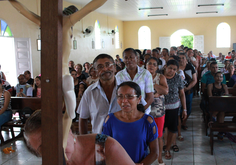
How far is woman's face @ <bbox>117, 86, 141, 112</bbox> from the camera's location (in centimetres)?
216

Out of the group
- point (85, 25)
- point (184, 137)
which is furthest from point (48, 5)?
point (85, 25)

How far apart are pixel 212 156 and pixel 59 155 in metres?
3.77

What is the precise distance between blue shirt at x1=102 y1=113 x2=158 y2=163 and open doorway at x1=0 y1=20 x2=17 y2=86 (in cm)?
770

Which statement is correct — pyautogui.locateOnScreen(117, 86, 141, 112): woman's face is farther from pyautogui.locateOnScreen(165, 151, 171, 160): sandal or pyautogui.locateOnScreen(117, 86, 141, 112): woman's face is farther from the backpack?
the backpack

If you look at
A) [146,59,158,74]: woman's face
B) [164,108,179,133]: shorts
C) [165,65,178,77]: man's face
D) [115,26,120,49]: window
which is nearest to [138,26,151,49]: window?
[115,26,120,49]: window

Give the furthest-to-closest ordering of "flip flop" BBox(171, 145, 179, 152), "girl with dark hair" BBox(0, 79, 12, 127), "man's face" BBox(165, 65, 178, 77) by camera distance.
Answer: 1. "girl with dark hair" BBox(0, 79, 12, 127)
2. "flip flop" BBox(171, 145, 179, 152)
3. "man's face" BBox(165, 65, 178, 77)

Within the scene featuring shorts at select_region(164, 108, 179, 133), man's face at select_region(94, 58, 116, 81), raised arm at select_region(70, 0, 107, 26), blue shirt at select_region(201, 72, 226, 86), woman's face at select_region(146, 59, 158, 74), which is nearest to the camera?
raised arm at select_region(70, 0, 107, 26)

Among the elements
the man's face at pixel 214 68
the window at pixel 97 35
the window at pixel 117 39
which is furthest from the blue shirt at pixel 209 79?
the window at pixel 117 39

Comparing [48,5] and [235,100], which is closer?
[48,5]

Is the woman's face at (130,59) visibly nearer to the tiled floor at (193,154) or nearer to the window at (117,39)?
the tiled floor at (193,154)

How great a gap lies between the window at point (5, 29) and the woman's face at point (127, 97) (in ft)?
24.8

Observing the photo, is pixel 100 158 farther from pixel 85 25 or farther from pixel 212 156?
pixel 85 25

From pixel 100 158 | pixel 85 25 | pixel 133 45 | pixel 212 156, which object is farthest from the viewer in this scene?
pixel 133 45

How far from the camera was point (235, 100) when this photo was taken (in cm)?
447
